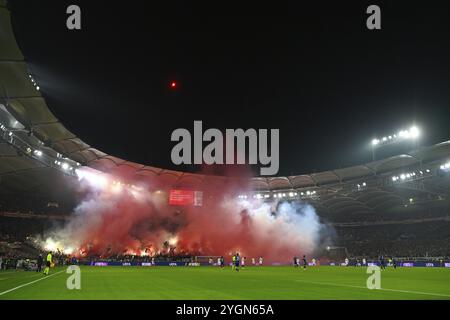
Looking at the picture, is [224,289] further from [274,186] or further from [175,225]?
[274,186]

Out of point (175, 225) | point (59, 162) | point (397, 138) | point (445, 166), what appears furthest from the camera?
point (175, 225)

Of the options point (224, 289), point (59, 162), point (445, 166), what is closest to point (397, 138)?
point (445, 166)

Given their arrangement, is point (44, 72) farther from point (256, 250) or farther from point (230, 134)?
point (256, 250)

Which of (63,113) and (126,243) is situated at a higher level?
(63,113)

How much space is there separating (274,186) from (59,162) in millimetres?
39356

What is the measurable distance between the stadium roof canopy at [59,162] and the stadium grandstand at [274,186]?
0.13m

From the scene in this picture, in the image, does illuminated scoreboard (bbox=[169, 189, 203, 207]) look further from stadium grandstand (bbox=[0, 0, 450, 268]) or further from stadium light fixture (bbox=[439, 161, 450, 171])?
stadium light fixture (bbox=[439, 161, 450, 171])

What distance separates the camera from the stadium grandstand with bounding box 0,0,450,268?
139 ft

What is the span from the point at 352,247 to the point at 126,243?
140 ft

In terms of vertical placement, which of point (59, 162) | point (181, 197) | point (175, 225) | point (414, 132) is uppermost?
point (414, 132)

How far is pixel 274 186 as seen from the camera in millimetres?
72875

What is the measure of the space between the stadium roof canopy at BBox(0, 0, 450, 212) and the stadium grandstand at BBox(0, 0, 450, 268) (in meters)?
0.13

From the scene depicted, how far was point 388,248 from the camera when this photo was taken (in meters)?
67.1
